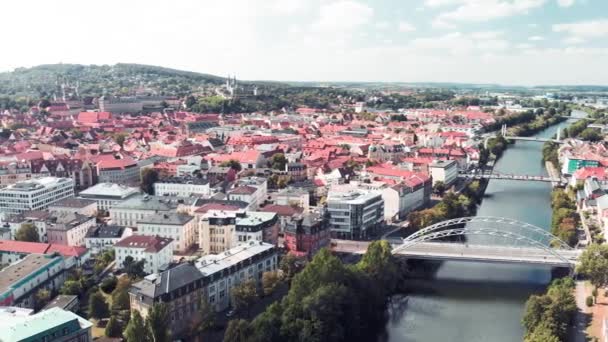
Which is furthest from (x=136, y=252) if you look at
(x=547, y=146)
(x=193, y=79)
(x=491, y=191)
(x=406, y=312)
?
(x=193, y=79)

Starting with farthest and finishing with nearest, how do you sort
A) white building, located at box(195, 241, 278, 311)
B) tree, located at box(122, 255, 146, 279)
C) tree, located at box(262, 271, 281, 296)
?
tree, located at box(122, 255, 146, 279)
tree, located at box(262, 271, 281, 296)
white building, located at box(195, 241, 278, 311)

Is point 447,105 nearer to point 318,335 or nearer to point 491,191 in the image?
point 491,191

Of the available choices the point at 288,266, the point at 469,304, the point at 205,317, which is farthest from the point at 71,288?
the point at 469,304

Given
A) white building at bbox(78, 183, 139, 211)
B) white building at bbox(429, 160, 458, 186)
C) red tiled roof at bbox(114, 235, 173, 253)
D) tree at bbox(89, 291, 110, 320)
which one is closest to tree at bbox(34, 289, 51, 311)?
tree at bbox(89, 291, 110, 320)

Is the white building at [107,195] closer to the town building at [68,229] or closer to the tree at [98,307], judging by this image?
the town building at [68,229]

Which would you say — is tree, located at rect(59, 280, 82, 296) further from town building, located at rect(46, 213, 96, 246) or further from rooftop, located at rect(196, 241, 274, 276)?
town building, located at rect(46, 213, 96, 246)

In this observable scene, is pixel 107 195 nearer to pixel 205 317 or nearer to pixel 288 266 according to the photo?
pixel 288 266
